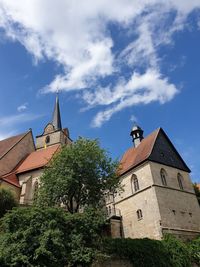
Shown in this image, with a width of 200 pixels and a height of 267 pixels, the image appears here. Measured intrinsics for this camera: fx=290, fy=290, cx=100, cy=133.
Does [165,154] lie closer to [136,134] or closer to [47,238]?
[136,134]

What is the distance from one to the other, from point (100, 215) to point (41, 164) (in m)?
14.7

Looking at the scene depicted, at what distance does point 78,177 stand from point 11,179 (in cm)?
1243

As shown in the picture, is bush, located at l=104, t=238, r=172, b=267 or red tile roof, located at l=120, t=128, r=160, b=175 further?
red tile roof, located at l=120, t=128, r=160, b=175

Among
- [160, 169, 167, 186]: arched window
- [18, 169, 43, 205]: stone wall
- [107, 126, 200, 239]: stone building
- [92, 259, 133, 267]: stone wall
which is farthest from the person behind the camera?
[18, 169, 43, 205]: stone wall

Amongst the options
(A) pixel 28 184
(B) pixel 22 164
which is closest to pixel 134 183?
(A) pixel 28 184

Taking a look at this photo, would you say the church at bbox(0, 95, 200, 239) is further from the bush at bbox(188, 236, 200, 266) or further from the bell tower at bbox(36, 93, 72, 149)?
the bell tower at bbox(36, 93, 72, 149)

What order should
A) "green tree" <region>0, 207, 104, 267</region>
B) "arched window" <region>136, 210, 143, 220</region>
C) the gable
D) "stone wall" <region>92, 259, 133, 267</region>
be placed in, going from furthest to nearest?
the gable
"arched window" <region>136, 210, 143, 220</region>
"stone wall" <region>92, 259, 133, 267</region>
"green tree" <region>0, 207, 104, 267</region>

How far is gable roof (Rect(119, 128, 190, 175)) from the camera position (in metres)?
27.9

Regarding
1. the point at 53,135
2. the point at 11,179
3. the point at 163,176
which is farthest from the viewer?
the point at 53,135

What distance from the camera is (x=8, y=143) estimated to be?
36.6 metres

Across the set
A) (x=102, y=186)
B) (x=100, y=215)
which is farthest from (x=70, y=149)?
(x=100, y=215)

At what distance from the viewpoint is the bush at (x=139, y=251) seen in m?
18.7

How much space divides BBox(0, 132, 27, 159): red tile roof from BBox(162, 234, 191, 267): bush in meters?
20.4

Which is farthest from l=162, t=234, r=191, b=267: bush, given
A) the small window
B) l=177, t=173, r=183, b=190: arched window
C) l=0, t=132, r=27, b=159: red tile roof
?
the small window
